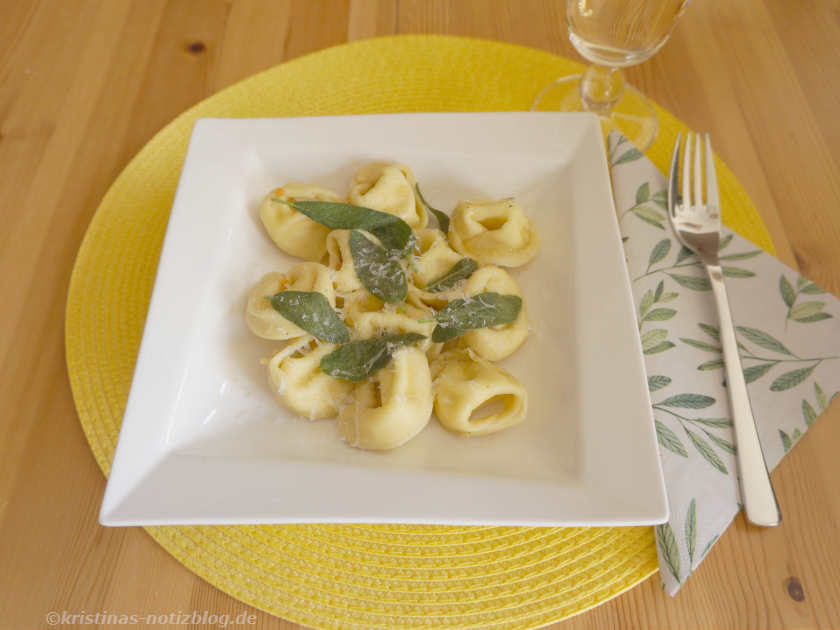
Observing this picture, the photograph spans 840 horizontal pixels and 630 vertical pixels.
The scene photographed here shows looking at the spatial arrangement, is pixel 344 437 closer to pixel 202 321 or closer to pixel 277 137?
pixel 202 321

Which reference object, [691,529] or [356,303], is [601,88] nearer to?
[356,303]

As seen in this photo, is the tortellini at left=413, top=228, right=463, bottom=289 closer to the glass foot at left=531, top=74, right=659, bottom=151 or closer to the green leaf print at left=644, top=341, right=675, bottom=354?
the green leaf print at left=644, top=341, right=675, bottom=354

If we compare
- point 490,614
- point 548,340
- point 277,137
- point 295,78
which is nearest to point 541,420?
point 548,340

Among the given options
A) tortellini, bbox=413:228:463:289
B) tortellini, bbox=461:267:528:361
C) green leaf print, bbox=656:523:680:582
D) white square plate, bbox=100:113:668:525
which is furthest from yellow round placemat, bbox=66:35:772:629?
tortellini, bbox=413:228:463:289

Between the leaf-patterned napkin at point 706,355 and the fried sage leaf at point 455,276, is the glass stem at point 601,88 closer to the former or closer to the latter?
the leaf-patterned napkin at point 706,355

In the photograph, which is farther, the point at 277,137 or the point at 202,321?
the point at 277,137

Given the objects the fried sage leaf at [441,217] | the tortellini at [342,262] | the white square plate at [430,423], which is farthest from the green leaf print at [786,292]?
the tortellini at [342,262]
